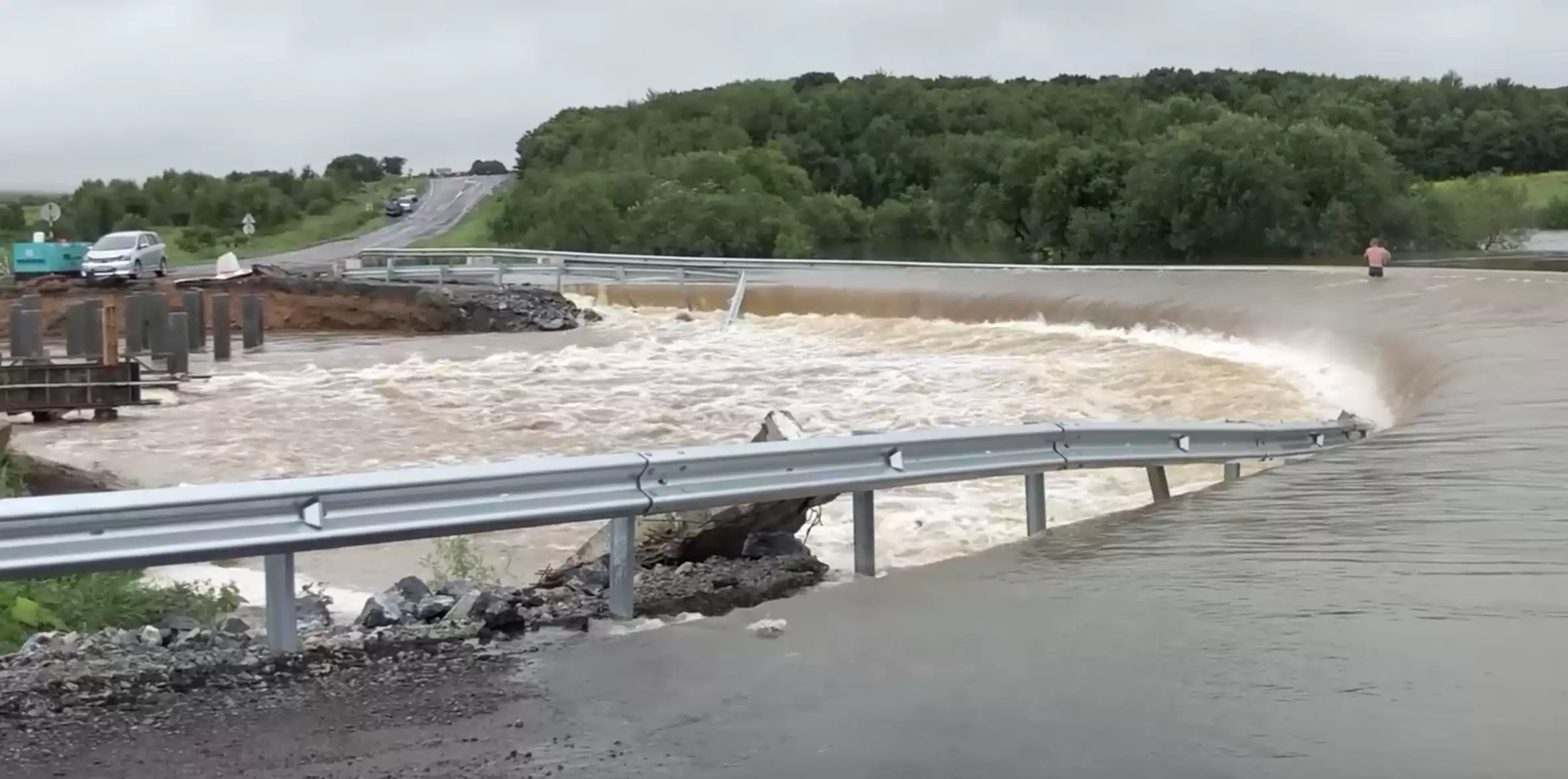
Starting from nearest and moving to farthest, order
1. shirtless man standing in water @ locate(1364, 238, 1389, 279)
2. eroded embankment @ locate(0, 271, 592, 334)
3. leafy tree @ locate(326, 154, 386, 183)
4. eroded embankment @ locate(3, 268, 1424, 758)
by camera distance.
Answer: eroded embankment @ locate(3, 268, 1424, 758)
shirtless man standing in water @ locate(1364, 238, 1389, 279)
eroded embankment @ locate(0, 271, 592, 334)
leafy tree @ locate(326, 154, 386, 183)

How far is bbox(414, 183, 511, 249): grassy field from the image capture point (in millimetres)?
92000

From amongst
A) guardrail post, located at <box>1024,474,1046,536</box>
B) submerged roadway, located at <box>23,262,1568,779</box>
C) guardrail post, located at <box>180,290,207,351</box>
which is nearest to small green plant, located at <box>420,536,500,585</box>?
submerged roadway, located at <box>23,262,1568,779</box>

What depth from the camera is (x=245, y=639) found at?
6945 millimetres

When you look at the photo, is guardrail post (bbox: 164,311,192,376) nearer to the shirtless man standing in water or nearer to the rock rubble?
the rock rubble

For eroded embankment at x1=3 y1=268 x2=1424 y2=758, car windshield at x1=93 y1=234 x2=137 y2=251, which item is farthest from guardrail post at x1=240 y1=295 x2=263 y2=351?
car windshield at x1=93 y1=234 x2=137 y2=251

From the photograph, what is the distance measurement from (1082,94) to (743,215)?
3320cm

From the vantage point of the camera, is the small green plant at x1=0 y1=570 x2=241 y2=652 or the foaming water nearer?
the small green plant at x1=0 y1=570 x2=241 y2=652

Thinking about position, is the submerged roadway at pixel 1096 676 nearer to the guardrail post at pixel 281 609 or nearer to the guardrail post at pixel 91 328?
the guardrail post at pixel 281 609

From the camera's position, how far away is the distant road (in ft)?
214

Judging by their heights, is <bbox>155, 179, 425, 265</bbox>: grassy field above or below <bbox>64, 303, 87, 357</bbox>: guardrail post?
above

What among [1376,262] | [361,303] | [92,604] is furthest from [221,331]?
[92,604]

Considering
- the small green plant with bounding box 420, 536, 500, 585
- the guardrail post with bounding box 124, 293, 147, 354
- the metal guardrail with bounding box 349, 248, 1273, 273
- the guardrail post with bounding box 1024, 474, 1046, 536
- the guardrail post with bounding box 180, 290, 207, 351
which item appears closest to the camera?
the guardrail post with bounding box 1024, 474, 1046, 536

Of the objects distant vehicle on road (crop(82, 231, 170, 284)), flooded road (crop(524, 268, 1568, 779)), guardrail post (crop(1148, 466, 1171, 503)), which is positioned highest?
distant vehicle on road (crop(82, 231, 170, 284))

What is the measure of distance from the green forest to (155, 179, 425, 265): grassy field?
1217cm
